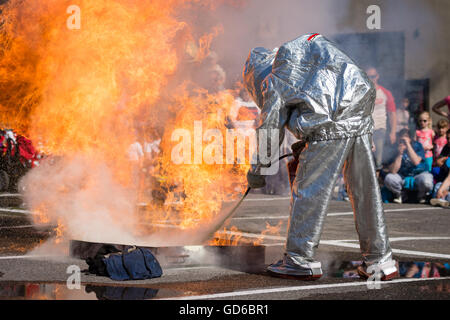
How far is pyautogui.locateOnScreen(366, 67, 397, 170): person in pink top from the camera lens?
1194cm

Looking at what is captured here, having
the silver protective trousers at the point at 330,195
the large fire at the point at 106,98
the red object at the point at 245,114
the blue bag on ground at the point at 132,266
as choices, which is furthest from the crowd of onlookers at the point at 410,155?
the blue bag on ground at the point at 132,266

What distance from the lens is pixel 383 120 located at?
39.3 ft

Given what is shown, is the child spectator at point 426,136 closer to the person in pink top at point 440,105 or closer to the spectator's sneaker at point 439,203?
the person in pink top at point 440,105

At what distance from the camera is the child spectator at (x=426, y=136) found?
495 inches

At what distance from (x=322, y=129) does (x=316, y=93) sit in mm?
287

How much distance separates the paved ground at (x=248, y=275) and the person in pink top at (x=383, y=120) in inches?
131

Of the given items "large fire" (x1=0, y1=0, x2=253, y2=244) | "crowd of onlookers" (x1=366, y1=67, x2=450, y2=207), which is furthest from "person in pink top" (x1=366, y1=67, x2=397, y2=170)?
"large fire" (x1=0, y1=0, x2=253, y2=244)

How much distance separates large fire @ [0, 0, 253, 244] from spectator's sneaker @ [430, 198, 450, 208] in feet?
17.0

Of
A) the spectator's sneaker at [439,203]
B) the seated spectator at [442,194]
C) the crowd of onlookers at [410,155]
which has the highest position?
the crowd of onlookers at [410,155]

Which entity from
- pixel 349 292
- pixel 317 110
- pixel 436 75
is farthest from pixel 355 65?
pixel 436 75

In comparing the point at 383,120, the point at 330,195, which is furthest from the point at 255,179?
the point at 383,120

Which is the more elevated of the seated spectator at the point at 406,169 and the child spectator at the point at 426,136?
the child spectator at the point at 426,136

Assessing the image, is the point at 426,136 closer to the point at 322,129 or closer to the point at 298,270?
the point at 322,129

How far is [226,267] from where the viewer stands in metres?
6.08
